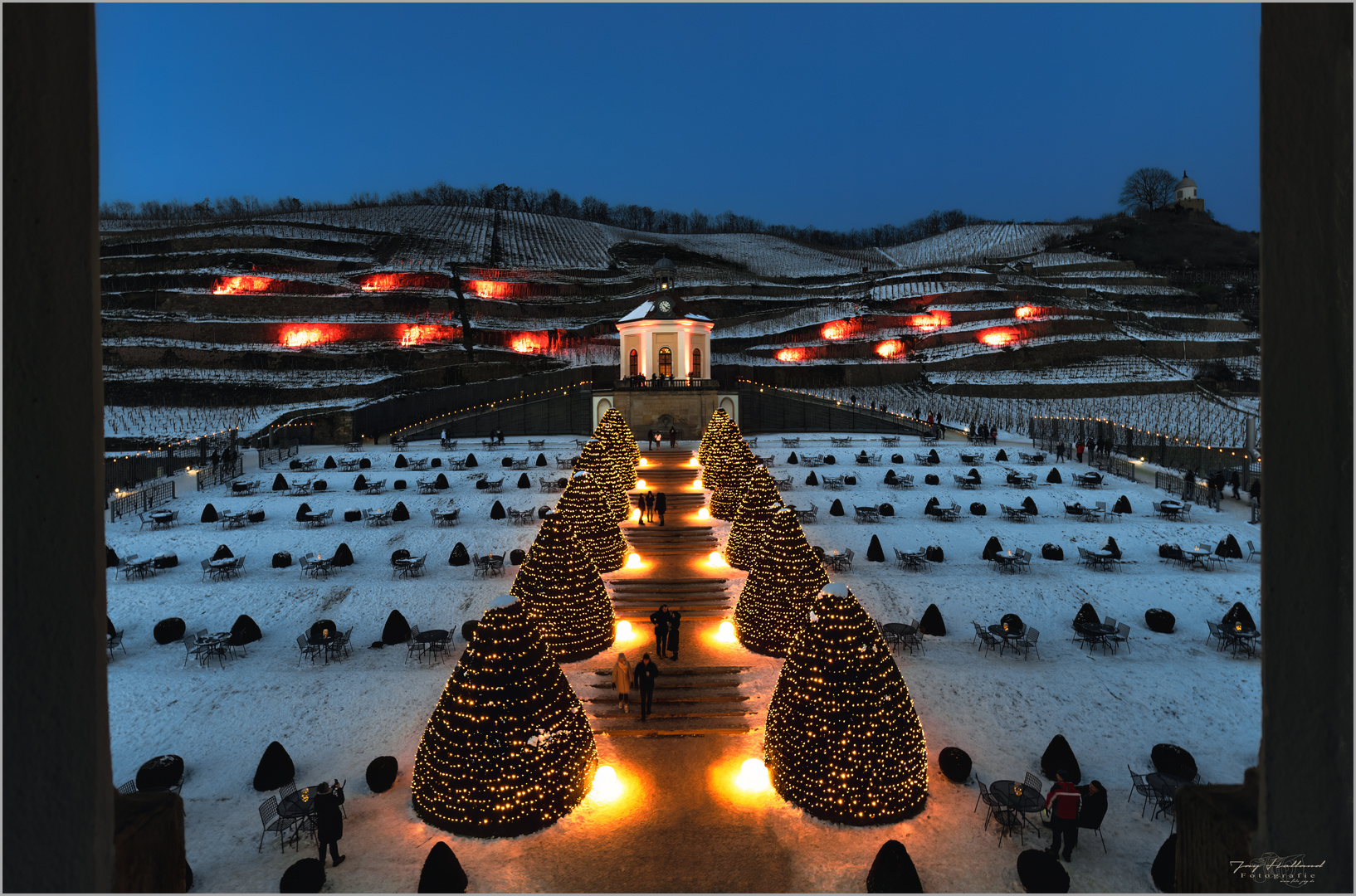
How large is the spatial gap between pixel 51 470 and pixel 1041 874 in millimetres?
10617

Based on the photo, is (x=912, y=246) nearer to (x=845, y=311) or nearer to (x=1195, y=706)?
(x=845, y=311)

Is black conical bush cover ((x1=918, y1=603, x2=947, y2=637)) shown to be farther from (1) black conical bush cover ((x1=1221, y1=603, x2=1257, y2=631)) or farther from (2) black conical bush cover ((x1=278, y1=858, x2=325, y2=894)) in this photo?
(2) black conical bush cover ((x1=278, y1=858, x2=325, y2=894))

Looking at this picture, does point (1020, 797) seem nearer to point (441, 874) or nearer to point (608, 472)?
point (441, 874)

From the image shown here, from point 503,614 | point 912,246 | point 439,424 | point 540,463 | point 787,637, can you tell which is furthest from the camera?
point 912,246

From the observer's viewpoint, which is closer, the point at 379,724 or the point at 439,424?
the point at 379,724

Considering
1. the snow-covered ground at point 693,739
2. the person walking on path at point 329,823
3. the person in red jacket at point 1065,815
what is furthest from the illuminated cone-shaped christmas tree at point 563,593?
the person in red jacket at point 1065,815

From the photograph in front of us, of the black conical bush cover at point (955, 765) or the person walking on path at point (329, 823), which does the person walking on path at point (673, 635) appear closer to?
the black conical bush cover at point (955, 765)

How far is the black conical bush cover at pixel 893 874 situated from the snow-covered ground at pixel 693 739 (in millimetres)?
528

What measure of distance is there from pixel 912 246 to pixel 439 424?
4757 inches

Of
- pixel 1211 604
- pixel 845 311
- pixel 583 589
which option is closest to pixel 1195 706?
pixel 1211 604

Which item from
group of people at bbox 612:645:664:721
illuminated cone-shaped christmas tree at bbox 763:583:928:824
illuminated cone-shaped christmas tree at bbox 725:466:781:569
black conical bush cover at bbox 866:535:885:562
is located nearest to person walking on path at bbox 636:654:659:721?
group of people at bbox 612:645:664:721

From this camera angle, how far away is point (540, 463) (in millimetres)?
34719

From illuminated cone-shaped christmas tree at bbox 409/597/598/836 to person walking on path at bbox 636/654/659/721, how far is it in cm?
280

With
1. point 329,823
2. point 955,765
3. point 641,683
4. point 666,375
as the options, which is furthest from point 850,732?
A: point 666,375
